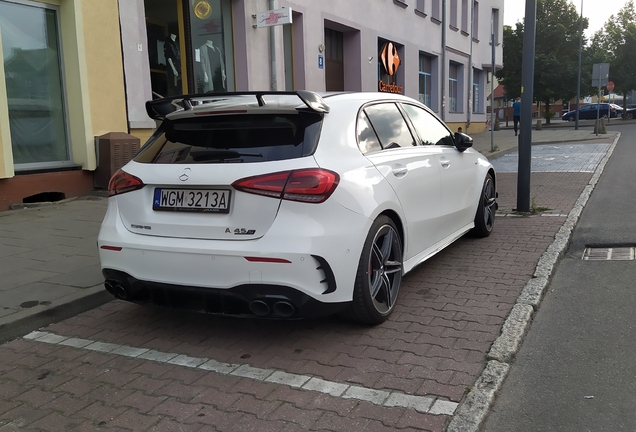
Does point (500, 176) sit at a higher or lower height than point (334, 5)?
lower

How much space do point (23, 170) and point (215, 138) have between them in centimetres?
605

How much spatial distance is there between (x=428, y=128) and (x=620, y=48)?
194 feet

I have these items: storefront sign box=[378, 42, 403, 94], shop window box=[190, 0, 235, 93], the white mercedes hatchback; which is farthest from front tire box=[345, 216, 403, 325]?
storefront sign box=[378, 42, 403, 94]

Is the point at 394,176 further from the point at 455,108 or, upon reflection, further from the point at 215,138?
the point at 455,108

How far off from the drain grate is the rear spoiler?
3666 mm

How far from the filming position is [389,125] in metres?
4.77

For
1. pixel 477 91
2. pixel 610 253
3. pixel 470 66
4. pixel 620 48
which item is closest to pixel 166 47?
pixel 610 253

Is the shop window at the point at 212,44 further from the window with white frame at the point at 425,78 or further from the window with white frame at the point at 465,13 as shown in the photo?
the window with white frame at the point at 465,13

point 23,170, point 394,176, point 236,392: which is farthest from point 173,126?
point 23,170

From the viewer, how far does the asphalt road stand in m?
2.92

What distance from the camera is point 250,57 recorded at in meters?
13.2

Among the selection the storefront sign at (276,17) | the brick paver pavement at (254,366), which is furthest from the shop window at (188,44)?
the brick paver pavement at (254,366)

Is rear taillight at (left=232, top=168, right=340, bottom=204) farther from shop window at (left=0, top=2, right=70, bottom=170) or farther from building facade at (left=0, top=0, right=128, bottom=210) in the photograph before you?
shop window at (left=0, top=2, right=70, bottom=170)

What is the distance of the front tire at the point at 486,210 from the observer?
263 inches
